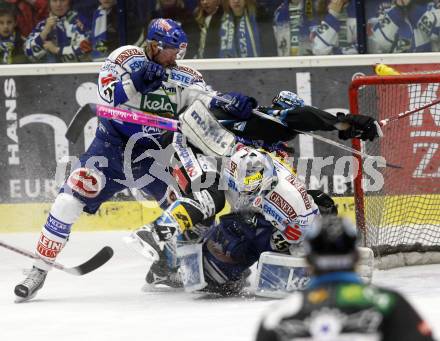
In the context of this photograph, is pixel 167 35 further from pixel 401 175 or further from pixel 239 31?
pixel 239 31

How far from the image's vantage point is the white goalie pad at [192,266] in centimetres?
513

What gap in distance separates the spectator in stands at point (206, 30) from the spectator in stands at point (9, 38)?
1184 mm

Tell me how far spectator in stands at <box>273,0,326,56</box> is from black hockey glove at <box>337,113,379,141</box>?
103 inches

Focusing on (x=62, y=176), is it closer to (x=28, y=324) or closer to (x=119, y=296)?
(x=119, y=296)

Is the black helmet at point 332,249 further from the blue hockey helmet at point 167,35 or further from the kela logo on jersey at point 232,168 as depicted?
the blue hockey helmet at point 167,35

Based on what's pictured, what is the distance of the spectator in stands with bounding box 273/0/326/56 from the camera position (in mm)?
7758

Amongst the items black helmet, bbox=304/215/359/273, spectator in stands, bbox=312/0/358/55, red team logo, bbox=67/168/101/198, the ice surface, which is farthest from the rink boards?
black helmet, bbox=304/215/359/273

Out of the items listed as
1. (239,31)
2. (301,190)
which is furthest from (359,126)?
(239,31)

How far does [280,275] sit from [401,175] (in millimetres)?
1647

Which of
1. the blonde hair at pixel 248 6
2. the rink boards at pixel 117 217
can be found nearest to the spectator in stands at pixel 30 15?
the blonde hair at pixel 248 6

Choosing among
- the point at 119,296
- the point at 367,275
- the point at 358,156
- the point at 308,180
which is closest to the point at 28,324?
the point at 119,296

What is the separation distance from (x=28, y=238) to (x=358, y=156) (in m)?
2.42

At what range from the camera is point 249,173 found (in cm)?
491

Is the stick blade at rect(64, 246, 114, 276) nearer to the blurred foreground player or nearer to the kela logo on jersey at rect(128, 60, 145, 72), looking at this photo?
the kela logo on jersey at rect(128, 60, 145, 72)
